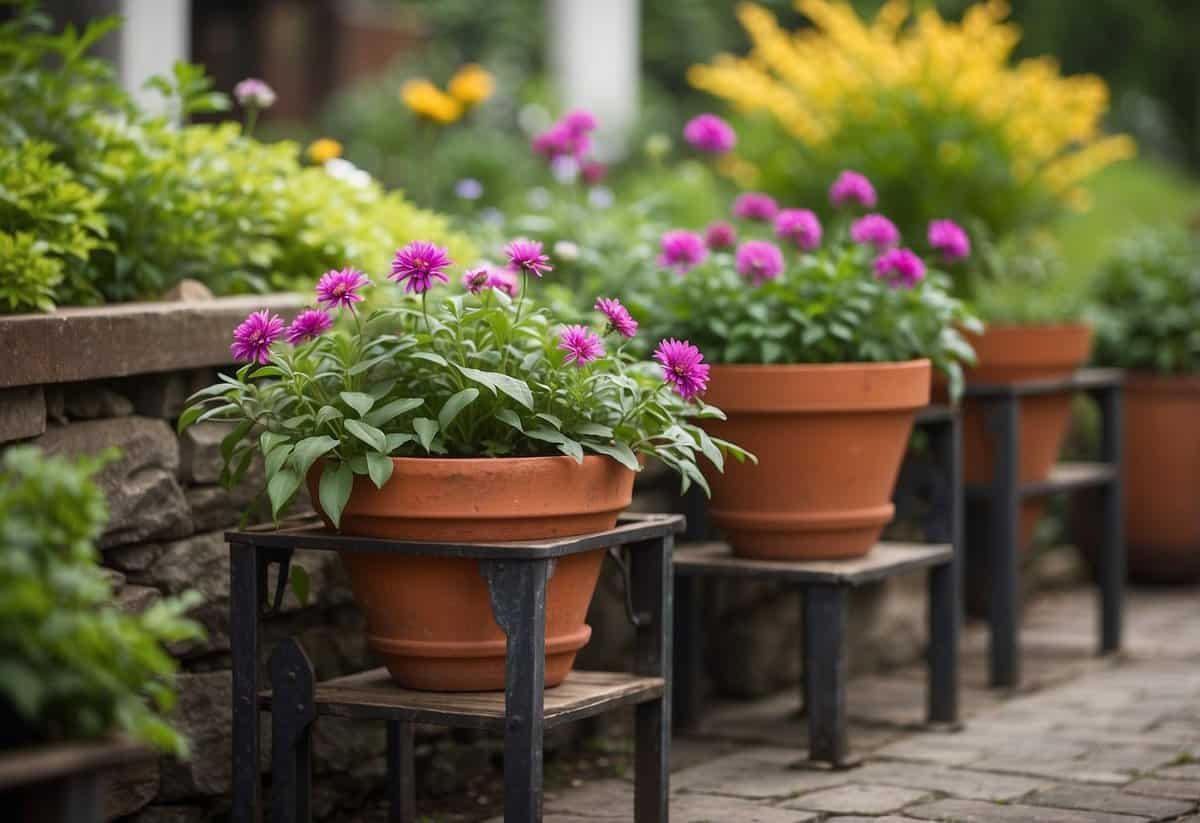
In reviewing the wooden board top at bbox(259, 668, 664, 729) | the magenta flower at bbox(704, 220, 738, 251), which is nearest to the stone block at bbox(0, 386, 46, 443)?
the wooden board top at bbox(259, 668, 664, 729)

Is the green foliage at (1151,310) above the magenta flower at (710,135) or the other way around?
the other way around

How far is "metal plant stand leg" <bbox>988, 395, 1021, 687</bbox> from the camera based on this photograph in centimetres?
456

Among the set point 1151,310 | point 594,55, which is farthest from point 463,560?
point 594,55

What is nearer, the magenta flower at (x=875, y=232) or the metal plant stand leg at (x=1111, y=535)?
the magenta flower at (x=875, y=232)

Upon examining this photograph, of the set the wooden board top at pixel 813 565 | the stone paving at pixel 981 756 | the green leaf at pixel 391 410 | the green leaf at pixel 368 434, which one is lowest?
the stone paving at pixel 981 756

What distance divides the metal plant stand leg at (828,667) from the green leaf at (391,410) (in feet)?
4.19

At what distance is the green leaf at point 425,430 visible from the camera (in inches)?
107

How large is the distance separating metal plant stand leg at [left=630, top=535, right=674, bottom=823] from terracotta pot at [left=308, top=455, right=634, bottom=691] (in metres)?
0.15

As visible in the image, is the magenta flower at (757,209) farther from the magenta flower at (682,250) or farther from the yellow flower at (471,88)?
the yellow flower at (471,88)

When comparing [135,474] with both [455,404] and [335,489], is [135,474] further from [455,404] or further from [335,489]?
[455,404]

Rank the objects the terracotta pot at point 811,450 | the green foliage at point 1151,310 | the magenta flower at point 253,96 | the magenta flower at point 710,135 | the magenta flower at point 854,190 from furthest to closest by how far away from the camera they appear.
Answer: the green foliage at point 1151,310 < the magenta flower at point 710,135 < the magenta flower at point 854,190 < the magenta flower at point 253,96 < the terracotta pot at point 811,450

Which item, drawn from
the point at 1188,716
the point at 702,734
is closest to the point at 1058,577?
the point at 1188,716

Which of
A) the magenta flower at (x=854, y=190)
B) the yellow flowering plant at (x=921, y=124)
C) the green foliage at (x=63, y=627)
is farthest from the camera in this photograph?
the yellow flowering plant at (x=921, y=124)

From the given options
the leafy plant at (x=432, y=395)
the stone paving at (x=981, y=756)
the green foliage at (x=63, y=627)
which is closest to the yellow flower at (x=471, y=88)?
the stone paving at (x=981, y=756)
